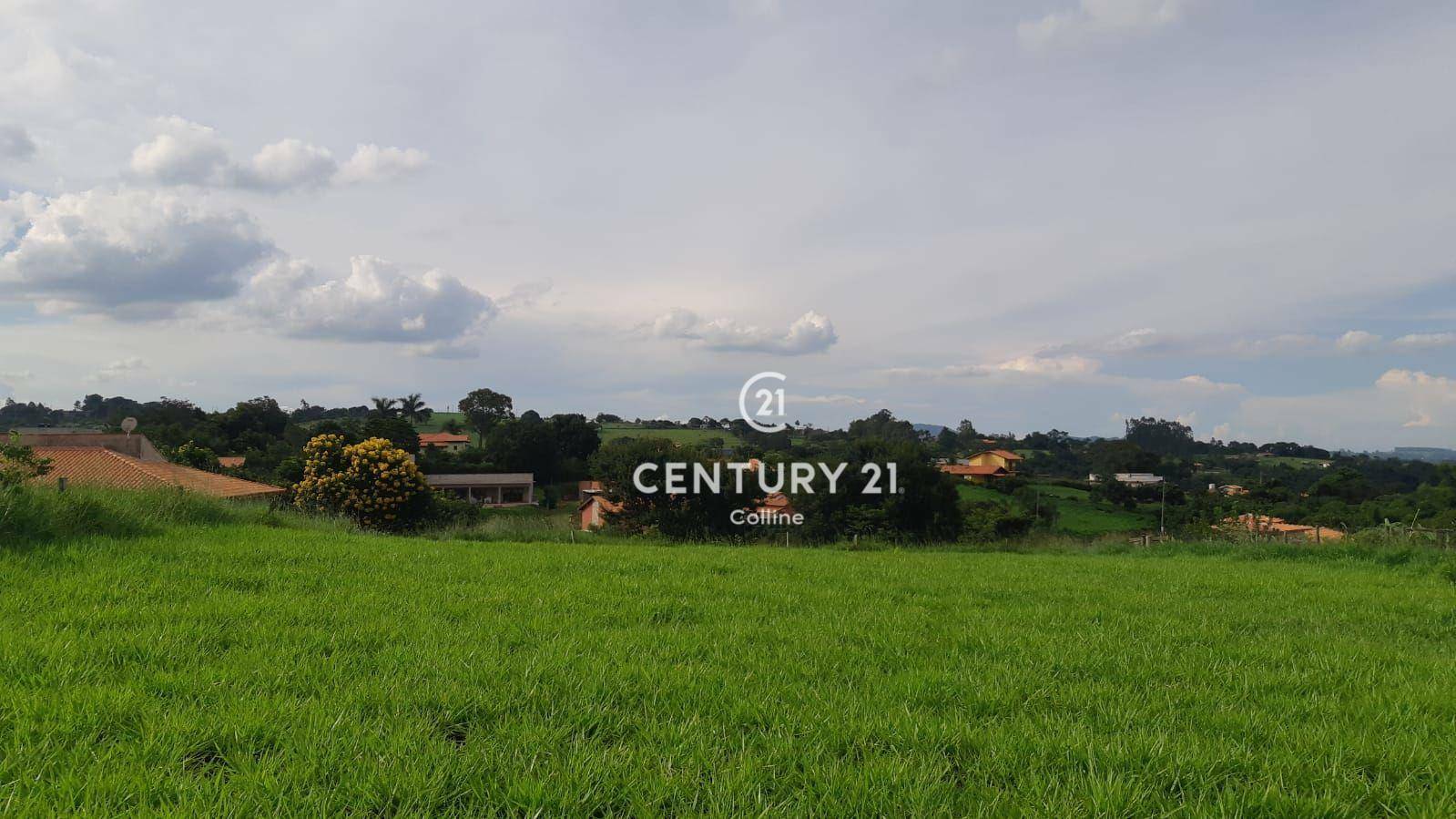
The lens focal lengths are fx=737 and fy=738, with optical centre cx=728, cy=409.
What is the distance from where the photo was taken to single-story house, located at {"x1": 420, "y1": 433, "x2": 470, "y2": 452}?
70.2 metres

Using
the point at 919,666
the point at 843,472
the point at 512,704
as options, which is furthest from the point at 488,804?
the point at 843,472

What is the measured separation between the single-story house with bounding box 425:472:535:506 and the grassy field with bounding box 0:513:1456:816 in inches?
2153

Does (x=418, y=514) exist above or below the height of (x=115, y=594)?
below

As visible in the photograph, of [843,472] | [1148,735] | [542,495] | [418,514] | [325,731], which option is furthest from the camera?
[542,495]

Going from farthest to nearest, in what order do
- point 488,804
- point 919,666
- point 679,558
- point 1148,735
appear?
1. point 679,558
2. point 919,666
3. point 1148,735
4. point 488,804

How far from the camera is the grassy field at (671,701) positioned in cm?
265

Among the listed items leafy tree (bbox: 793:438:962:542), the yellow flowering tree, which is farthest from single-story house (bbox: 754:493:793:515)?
the yellow flowering tree

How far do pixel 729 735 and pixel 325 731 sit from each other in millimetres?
1669

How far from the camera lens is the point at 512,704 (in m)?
3.43

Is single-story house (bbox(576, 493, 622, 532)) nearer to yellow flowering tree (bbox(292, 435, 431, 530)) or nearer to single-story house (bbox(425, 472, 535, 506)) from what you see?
yellow flowering tree (bbox(292, 435, 431, 530))

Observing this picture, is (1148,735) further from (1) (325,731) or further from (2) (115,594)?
(2) (115,594)

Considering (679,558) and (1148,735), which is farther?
(679,558)

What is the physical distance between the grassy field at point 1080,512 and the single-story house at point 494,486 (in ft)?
118

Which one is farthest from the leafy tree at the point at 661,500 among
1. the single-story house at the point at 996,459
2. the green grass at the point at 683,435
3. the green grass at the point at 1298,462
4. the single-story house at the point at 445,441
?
the green grass at the point at 1298,462
